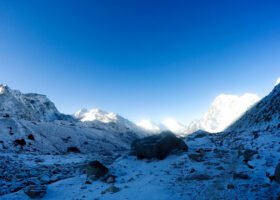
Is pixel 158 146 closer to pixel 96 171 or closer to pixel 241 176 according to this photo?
pixel 96 171

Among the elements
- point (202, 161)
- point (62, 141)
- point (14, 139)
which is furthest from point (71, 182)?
point (62, 141)

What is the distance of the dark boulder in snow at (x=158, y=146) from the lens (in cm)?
2792

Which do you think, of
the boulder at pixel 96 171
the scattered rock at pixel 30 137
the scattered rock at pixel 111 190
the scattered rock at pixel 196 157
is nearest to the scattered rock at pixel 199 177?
the scattered rock at pixel 196 157

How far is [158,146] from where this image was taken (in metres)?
28.2

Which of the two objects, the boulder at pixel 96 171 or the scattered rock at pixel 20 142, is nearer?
the boulder at pixel 96 171

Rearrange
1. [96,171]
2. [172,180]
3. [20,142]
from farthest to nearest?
[20,142] → [96,171] → [172,180]

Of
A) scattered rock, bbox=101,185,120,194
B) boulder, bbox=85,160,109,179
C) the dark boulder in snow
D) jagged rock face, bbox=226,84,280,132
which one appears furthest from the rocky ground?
jagged rock face, bbox=226,84,280,132

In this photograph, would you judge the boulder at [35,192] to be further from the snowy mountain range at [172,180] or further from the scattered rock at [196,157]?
the scattered rock at [196,157]

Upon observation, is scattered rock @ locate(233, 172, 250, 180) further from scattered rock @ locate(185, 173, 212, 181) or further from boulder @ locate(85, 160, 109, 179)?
boulder @ locate(85, 160, 109, 179)

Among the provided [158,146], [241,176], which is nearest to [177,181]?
[241,176]

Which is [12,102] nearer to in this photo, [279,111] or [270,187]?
[279,111]

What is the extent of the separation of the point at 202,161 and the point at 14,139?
4695cm

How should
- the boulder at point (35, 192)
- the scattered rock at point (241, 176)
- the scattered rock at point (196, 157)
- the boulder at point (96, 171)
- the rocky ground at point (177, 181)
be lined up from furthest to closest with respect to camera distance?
the scattered rock at point (196, 157) → the boulder at point (96, 171) → the boulder at point (35, 192) → the scattered rock at point (241, 176) → the rocky ground at point (177, 181)

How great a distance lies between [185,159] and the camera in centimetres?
2462
